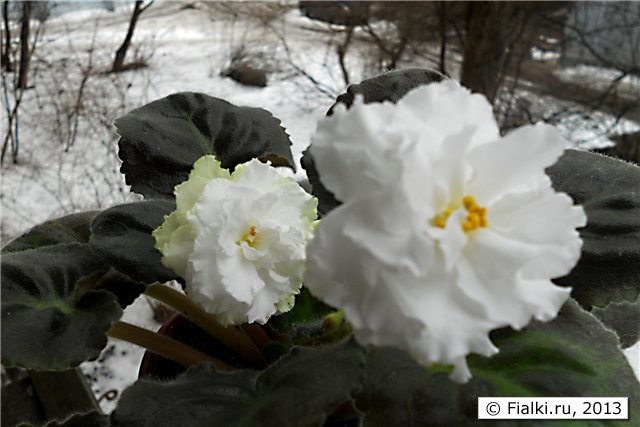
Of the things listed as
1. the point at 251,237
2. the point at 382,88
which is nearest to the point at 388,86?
the point at 382,88

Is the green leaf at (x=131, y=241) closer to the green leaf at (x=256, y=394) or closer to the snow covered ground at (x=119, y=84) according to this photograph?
the green leaf at (x=256, y=394)

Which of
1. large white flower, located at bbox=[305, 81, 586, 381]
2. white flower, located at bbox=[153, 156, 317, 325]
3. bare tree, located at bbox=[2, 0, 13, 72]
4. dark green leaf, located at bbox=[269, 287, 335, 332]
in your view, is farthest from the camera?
bare tree, located at bbox=[2, 0, 13, 72]

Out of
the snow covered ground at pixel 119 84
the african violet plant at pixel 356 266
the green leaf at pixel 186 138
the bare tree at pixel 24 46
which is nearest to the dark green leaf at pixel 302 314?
the african violet plant at pixel 356 266

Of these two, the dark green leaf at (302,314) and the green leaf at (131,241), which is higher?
the green leaf at (131,241)

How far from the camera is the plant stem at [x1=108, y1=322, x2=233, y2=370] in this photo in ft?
1.32

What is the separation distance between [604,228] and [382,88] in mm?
171

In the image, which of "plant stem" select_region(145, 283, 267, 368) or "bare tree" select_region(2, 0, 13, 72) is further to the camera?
"bare tree" select_region(2, 0, 13, 72)

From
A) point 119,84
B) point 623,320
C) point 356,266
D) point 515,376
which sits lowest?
point 119,84

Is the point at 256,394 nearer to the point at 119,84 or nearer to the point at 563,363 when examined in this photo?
the point at 563,363

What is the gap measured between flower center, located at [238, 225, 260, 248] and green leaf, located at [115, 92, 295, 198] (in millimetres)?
131

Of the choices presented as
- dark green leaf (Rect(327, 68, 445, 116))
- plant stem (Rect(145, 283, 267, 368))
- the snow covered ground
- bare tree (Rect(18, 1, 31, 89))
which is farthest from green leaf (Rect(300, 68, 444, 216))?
bare tree (Rect(18, 1, 31, 89))

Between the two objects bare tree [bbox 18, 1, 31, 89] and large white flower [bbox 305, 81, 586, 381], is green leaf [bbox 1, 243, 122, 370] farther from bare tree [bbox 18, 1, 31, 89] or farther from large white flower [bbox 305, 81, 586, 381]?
bare tree [bbox 18, 1, 31, 89]

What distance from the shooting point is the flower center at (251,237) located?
357 mm

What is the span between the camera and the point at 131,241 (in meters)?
0.37
